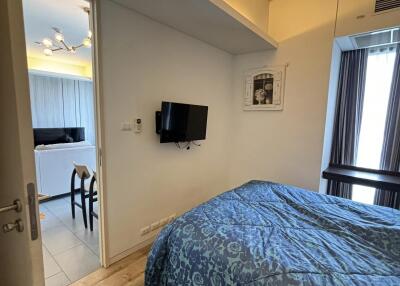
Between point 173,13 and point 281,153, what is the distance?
2.15 meters

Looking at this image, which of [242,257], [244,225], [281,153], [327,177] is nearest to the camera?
[242,257]

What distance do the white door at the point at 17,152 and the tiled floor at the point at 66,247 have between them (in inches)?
48.9

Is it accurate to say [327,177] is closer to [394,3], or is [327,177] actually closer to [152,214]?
[394,3]

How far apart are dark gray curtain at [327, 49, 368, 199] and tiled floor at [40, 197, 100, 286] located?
301 centimetres

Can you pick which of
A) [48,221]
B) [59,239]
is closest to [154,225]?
[59,239]

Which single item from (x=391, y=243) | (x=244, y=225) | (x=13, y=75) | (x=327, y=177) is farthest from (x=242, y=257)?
(x=327, y=177)

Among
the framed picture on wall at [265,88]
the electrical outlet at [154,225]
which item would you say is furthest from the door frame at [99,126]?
the framed picture on wall at [265,88]

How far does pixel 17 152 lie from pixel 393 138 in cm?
349

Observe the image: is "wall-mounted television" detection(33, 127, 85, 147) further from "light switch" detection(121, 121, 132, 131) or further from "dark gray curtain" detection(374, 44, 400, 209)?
"dark gray curtain" detection(374, 44, 400, 209)

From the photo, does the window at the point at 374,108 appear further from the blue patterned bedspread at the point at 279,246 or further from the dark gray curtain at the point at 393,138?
the blue patterned bedspread at the point at 279,246

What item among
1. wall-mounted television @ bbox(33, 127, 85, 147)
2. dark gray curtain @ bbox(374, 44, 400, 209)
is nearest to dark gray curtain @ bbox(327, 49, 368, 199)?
dark gray curtain @ bbox(374, 44, 400, 209)

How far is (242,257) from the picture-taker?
3.98 ft

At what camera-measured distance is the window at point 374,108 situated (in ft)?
8.82

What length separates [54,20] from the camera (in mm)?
3037
